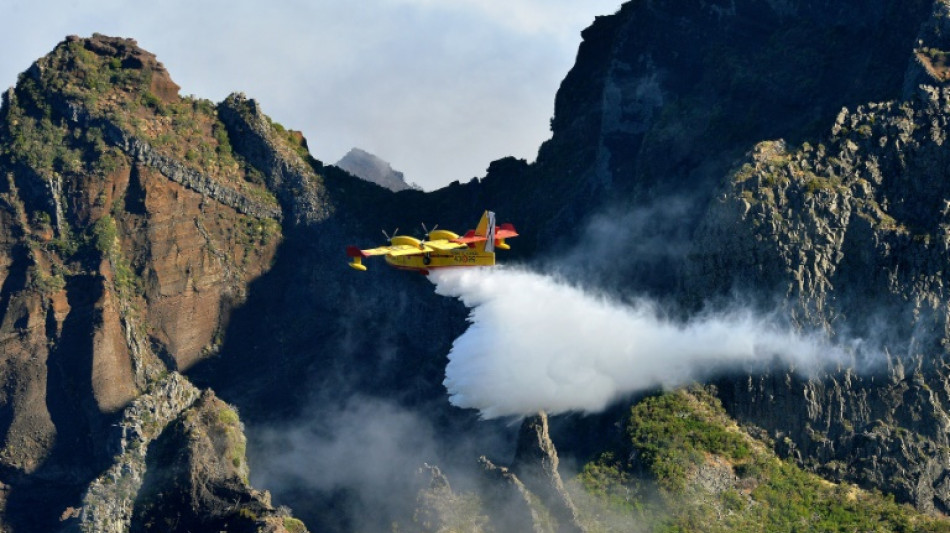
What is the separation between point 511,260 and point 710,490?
123 ft

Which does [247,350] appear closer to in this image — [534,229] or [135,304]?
[135,304]

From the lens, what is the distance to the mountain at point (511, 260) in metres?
151

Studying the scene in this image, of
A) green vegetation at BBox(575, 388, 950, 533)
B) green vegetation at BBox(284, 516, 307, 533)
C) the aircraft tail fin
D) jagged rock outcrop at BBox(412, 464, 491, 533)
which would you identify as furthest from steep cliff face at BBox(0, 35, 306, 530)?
green vegetation at BBox(575, 388, 950, 533)

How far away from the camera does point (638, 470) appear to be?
150m

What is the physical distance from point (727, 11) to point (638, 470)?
47.0m

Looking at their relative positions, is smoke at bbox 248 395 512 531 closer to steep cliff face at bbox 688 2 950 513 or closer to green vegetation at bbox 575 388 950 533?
green vegetation at bbox 575 388 950 533

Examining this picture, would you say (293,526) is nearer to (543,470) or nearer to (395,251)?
(543,470)

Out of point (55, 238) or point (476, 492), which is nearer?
point (476, 492)

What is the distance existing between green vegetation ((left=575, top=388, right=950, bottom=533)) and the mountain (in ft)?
0.78

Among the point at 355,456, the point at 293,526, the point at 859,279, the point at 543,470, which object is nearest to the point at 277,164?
the point at 355,456

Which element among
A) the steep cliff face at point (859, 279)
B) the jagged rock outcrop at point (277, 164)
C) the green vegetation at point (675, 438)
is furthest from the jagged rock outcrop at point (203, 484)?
the steep cliff face at point (859, 279)

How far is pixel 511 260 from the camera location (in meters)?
180

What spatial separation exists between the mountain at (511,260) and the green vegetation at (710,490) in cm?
24

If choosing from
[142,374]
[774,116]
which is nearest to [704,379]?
[774,116]
